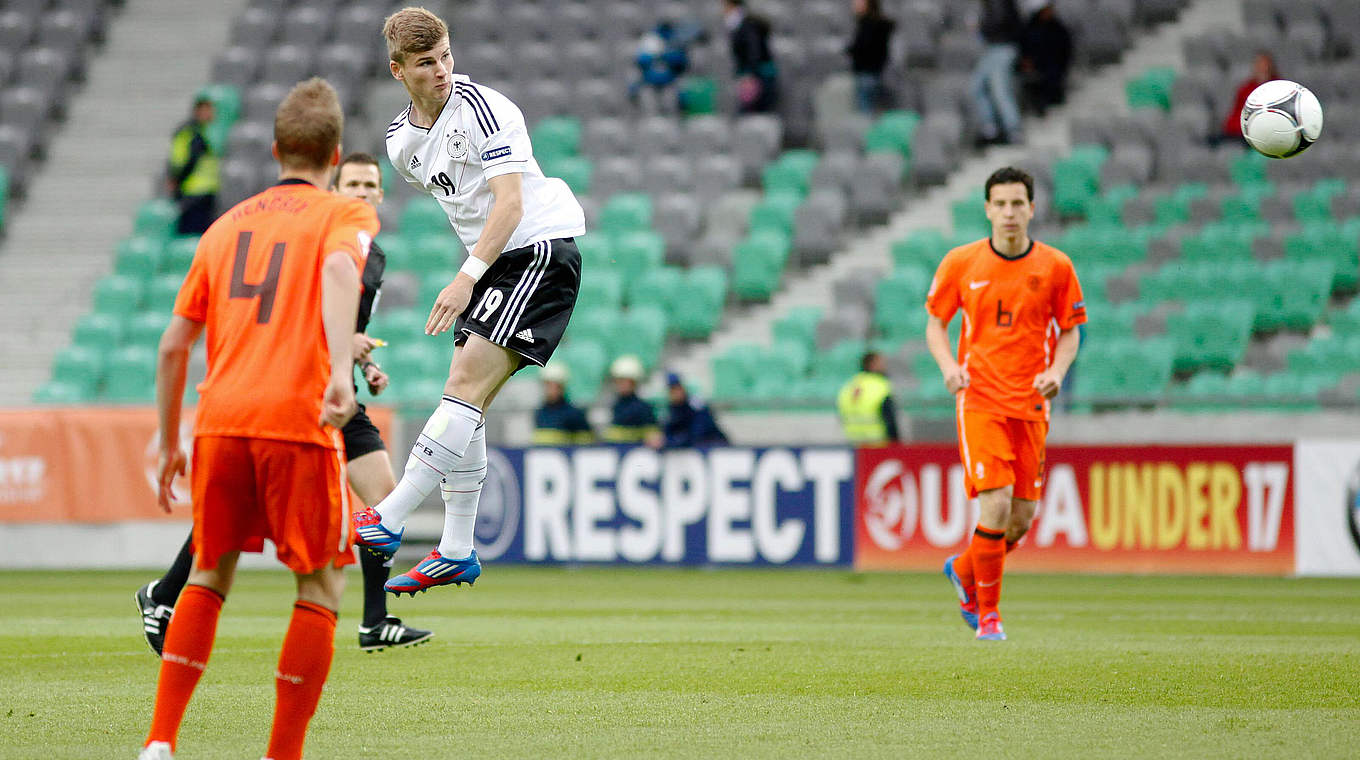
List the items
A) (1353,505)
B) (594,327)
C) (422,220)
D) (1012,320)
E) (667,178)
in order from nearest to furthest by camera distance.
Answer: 1. (1012,320)
2. (1353,505)
3. (594,327)
4. (667,178)
5. (422,220)

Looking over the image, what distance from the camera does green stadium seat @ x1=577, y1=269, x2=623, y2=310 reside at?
64.2ft

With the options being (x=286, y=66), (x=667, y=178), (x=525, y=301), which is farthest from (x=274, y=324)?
(x=286, y=66)

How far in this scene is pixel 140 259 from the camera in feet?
70.7

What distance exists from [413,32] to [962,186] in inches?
596

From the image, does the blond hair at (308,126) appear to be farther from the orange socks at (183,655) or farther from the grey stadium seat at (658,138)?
the grey stadium seat at (658,138)

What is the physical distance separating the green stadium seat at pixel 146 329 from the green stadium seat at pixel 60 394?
2.97ft

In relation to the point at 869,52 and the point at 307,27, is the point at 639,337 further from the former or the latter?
the point at 307,27

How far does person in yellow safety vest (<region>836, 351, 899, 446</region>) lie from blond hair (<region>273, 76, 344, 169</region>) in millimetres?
11056

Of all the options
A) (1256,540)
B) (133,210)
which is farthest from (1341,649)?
(133,210)

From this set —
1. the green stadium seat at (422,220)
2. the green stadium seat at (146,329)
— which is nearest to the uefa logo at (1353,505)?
the green stadium seat at (422,220)

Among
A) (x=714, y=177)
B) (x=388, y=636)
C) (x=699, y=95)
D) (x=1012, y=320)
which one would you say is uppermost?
(x=699, y=95)

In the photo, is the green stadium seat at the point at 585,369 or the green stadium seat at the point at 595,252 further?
the green stadium seat at the point at 595,252

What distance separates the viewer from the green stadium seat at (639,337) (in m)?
19.1

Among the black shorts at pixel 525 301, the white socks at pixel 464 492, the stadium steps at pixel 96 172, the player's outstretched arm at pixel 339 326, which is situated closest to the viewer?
the player's outstretched arm at pixel 339 326
